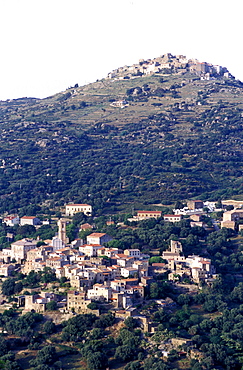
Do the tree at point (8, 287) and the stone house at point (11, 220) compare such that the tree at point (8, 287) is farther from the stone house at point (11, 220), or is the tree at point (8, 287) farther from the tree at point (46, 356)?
the stone house at point (11, 220)

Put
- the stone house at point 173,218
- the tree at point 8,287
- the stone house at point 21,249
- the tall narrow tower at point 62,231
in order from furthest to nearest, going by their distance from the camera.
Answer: the stone house at point 173,218
the tall narrow tower at point 62,231
the stone house at point 21,249
the tree at point 8,287

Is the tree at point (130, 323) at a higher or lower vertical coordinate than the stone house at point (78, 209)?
lower

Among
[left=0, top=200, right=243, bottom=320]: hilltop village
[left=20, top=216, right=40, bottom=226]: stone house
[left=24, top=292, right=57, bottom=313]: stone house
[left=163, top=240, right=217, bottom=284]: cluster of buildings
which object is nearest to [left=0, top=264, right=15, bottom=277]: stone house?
[left=0, top=200, right=243, bottom=320]: hilltop village

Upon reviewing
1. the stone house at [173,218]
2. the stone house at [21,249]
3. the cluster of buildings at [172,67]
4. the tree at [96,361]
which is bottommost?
the tree at [96,361]

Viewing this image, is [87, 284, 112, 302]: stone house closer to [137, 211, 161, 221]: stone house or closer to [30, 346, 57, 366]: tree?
[30, 346, 57, 366]: tree

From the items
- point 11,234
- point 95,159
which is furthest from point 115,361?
point 95,159

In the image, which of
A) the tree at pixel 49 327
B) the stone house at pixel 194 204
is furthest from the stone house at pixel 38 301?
the stone house at pixel 194 204

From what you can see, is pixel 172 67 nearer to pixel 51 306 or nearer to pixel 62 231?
pixel 62 231
